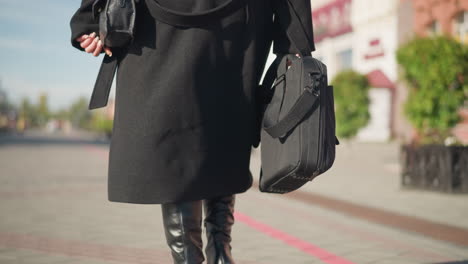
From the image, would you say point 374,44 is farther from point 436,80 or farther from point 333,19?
point 436,80

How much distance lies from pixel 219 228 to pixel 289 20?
0.92 meters

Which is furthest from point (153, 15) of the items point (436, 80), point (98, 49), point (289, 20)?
point (436, 80)

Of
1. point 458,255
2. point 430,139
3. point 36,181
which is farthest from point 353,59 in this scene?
point 458,255

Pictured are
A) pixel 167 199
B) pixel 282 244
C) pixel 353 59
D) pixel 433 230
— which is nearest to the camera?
pixel 167 199

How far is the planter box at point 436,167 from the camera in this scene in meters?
7.81

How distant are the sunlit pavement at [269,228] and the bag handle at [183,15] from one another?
6.26 ft

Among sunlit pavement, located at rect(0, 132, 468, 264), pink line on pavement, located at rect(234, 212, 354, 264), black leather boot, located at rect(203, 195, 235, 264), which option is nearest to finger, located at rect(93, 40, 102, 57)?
black leather boot, located at rect(203, 195, 235, 264)

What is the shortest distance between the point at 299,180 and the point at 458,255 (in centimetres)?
238

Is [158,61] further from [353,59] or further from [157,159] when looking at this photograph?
[353,59]

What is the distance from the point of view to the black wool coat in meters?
1.84

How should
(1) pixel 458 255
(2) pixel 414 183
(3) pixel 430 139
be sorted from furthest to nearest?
(3) pixel 430 139, (2) pixel 414 183, (1) pixel 458 255

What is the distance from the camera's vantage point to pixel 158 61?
1875 mm

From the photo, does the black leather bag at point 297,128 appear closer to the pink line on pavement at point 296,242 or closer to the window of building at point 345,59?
the pink line on pavement at point 296,242

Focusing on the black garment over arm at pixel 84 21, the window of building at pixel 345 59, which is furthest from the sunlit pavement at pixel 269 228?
the window of building at pixel 345 59
